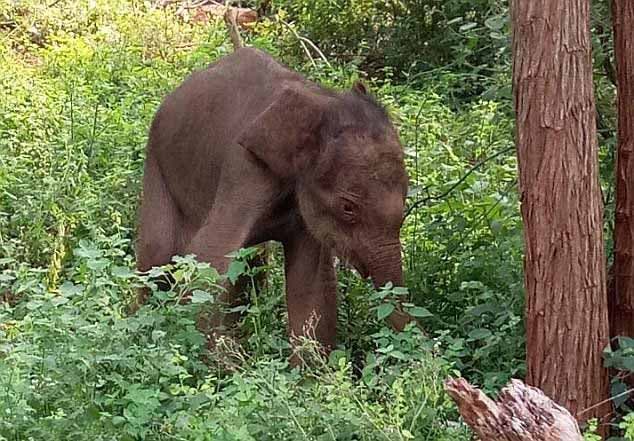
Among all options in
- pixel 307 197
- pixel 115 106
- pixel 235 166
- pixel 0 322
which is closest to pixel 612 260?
pixel 307 197

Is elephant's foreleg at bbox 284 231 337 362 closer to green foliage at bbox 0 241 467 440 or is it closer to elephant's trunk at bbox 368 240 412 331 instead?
elephant's trunk at bbox 368 240 412 331

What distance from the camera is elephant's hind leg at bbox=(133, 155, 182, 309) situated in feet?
22.5

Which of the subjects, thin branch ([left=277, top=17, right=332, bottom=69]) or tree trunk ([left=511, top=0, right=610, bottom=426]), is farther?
thin branch ([left=277, top=17, right=332, bottom=69])

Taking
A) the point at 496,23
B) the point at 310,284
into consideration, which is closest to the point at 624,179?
the point at 496,23

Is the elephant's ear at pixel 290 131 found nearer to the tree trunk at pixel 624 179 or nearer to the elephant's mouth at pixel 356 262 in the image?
the elephant's mouth at pixel 356 262

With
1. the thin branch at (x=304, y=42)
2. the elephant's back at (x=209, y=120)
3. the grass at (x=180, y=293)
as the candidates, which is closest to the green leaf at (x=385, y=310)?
the grass at (x=180, y=293)

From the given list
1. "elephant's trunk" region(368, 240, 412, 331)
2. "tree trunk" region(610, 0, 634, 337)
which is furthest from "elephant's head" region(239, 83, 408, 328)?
"tree trunk" region(610, 0, 634, 337)

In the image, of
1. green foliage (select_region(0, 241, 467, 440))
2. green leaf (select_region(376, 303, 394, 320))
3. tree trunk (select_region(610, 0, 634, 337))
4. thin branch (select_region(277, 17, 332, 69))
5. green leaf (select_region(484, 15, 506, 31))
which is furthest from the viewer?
thin branch (select_region(277, 17, 332, 69))

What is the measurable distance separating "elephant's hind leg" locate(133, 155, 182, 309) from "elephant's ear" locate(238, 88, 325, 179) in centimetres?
82

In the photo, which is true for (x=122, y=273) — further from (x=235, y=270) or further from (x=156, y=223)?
(x=156, y=223)

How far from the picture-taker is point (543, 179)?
4641 millimetres

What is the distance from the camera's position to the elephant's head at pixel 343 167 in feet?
20.0

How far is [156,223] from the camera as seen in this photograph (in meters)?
6.89

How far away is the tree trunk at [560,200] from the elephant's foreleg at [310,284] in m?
1.80
